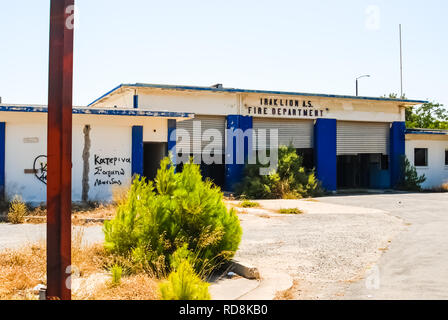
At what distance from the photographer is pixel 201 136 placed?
2212cm

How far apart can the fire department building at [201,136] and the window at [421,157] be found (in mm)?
206

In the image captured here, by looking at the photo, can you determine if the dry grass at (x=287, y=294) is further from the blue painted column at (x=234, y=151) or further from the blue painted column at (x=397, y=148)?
the blue painted column at (x=397, y=148)

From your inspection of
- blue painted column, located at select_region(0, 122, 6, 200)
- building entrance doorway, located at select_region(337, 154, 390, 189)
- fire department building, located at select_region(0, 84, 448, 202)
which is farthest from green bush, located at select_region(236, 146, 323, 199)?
blue painted column, located at select_region(0, 122, 6, 200)

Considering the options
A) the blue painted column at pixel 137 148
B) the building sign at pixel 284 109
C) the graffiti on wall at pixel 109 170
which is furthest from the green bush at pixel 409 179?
the graffiti on wall at pixel 109 170

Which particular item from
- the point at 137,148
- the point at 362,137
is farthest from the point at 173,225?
the point at 362,137

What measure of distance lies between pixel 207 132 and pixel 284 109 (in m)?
4.58

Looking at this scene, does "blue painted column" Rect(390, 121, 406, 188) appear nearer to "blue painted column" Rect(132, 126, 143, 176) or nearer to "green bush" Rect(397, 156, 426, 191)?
"green bush" Rect(397, 156, 426, 191)

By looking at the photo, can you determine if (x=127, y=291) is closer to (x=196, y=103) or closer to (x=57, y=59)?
(x=57, y=59)

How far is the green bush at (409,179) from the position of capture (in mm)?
27250

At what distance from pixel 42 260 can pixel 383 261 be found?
5.66 metres

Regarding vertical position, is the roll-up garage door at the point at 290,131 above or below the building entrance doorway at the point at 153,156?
above

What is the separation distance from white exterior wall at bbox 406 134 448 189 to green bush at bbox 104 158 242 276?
24098mm

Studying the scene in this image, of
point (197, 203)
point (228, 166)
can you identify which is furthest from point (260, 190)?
point (197, 203)

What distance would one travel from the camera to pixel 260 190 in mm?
21297
